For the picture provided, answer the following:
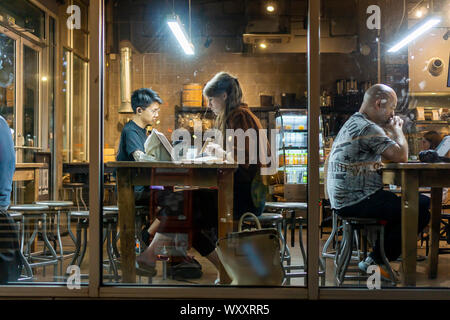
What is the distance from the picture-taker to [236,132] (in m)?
3.32

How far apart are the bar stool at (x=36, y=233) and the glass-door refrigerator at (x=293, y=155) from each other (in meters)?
1.79

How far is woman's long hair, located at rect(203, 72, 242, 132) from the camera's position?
3.41 metres

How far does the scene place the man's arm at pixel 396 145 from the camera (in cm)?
320

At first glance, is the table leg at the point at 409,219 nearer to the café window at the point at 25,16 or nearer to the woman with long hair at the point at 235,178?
the woman with long hair at the point at 235,178

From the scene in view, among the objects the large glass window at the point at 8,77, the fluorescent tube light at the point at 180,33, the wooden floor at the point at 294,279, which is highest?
the fluorescent tube light at the point at 180,33

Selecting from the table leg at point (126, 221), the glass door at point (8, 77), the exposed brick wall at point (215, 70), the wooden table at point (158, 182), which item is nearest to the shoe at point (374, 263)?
the wooden table at point (158, 182)

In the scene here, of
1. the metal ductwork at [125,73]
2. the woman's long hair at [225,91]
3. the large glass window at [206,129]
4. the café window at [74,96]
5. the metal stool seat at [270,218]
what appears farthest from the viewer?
the café window at [74,96]

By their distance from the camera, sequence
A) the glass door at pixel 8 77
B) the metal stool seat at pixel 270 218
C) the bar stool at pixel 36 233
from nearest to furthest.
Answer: the metal stool seat at pixel 270 218, the bar stool at pixel 36 233, the glass door at pixel 8 77

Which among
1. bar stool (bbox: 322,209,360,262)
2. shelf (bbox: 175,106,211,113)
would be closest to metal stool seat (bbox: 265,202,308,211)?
bar stool (bbox: 322,209,360,262)

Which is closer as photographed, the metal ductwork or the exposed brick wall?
the metal ductwork

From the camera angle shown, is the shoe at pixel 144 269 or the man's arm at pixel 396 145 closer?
the shoe at pixel 144 269

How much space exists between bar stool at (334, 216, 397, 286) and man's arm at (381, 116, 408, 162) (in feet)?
1.42

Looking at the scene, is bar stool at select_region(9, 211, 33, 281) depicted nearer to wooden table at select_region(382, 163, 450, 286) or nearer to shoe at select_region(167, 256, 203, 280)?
shoe at select_region(167, 256, 203, 280)

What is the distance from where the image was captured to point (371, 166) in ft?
10.8
